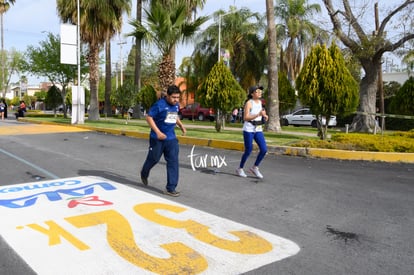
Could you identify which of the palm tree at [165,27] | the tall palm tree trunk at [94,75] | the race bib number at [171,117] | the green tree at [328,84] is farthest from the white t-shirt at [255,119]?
the tall palm tree trunk at [94,75]

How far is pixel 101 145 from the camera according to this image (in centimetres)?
1190

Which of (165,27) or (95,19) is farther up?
(95,19)

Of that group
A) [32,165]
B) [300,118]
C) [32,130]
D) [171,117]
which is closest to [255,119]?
[171,117]

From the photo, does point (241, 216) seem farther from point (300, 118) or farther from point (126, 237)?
point (300, 118)

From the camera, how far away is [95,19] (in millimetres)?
22156

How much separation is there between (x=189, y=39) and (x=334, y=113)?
8.46 m

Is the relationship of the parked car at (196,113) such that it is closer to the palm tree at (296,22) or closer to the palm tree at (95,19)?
the palm tree at (296,22)

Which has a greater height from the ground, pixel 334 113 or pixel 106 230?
pixel 334 113

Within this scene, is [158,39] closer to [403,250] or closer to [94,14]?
[94,14]

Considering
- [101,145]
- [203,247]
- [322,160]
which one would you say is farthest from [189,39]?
[203,247]

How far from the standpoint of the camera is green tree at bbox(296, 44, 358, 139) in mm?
10883

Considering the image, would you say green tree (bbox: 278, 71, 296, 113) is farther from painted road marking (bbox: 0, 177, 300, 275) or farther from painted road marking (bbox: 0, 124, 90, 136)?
painted road marking (bbox: 0, 177, 300, 275)

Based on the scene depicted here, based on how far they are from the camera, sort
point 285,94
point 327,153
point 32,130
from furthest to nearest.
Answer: point 285,94, point 32,130, point 327,153

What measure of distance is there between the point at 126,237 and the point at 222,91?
11135 millimetres
